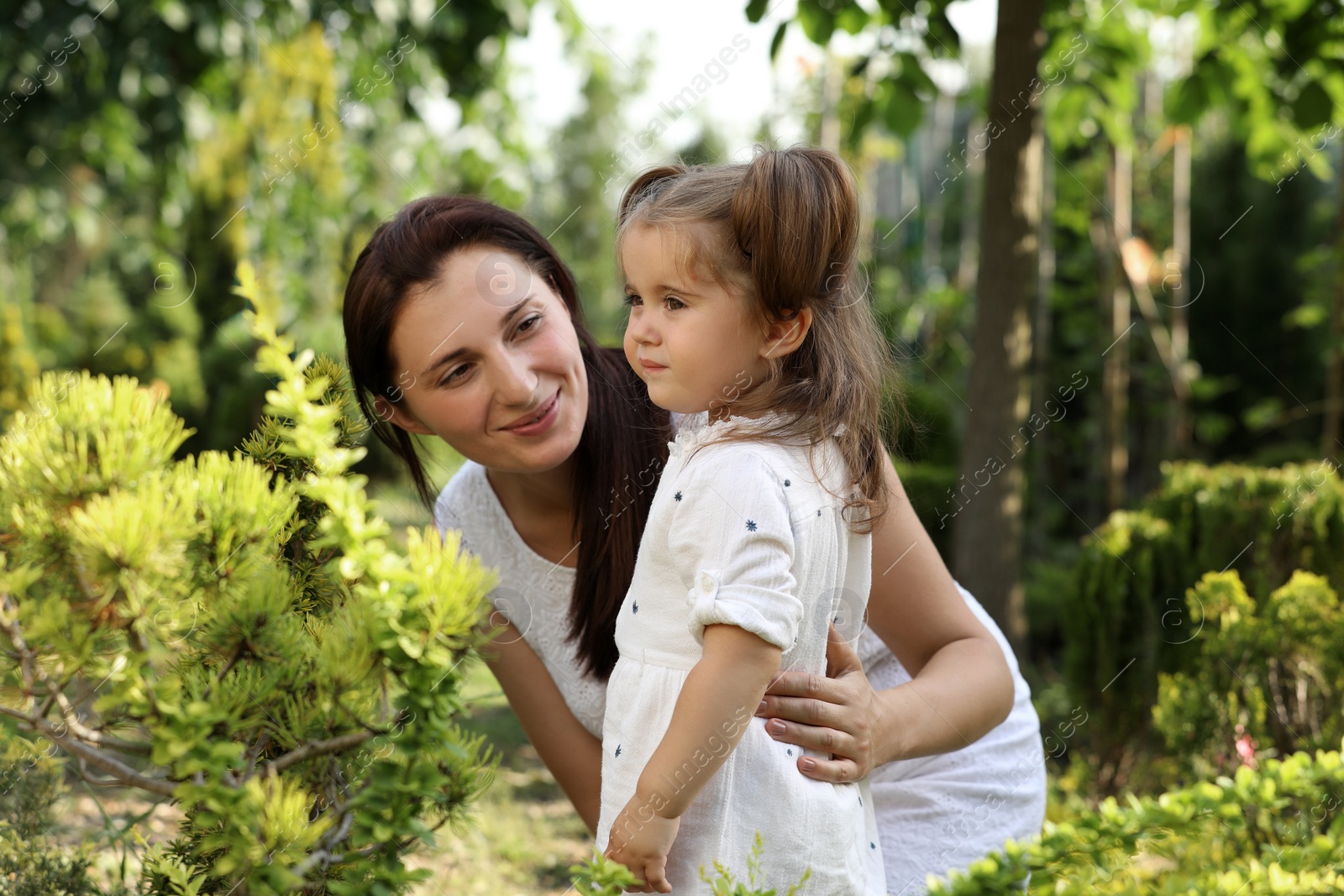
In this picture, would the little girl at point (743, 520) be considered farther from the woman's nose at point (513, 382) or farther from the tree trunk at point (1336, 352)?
the tree trunk at point (1336, 352)

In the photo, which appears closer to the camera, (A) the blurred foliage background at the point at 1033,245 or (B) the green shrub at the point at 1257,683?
(B) the green shrub at the point at 1257,683

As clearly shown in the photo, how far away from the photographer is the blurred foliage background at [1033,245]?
140 inches

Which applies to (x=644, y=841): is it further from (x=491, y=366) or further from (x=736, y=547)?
(x=491, y=366)

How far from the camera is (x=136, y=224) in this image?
553 inches

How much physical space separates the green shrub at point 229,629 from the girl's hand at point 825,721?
47cm

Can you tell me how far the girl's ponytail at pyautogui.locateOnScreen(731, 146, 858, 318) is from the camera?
1.46 m

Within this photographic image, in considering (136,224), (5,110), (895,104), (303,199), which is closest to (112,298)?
(136,224)

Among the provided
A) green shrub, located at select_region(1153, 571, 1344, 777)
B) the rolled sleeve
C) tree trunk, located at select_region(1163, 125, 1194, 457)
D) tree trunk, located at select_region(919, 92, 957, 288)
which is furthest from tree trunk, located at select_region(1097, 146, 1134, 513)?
the rolled sleeve

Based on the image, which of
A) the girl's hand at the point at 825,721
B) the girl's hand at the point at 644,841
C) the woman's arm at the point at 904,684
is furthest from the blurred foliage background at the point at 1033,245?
the girl's hand at the point at 644,841

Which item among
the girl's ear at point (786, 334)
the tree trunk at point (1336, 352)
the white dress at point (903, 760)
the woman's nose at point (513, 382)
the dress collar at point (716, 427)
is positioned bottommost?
the white dress at point (903, 760)

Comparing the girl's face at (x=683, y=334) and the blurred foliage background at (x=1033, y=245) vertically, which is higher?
the blurred foliage background at (x=1033, y=245)

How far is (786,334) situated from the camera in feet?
4.99

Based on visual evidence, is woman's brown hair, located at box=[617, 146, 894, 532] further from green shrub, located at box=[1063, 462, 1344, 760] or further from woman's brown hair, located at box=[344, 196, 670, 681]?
green shrub, located at box=[1063, 462, 1344, 760]

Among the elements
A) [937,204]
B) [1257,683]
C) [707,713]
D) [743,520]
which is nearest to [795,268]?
[743,520]
